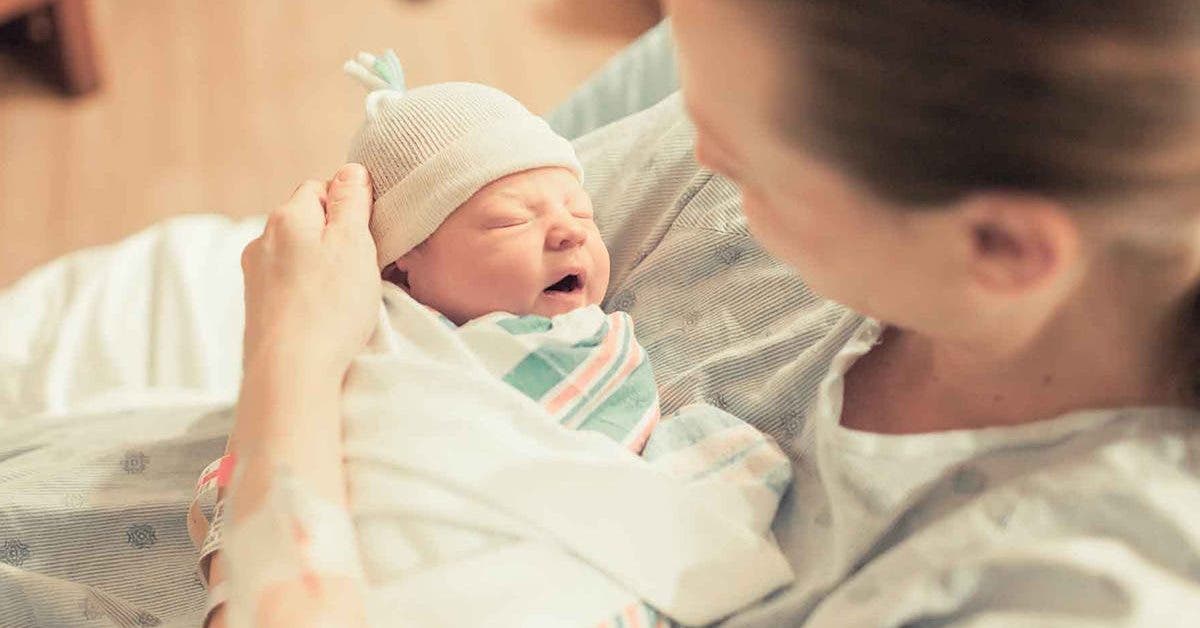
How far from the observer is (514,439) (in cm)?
77

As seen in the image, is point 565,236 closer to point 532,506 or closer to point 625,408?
point 625,408

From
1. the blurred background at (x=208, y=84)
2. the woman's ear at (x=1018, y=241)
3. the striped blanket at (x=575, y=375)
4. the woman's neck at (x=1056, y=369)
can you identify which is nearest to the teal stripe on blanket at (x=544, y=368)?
the striped blanket at (x=575, y=375)

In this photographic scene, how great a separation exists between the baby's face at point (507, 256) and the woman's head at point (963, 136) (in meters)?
0.35

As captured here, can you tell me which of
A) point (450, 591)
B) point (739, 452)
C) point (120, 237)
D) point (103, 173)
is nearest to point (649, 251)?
point (739, 452)

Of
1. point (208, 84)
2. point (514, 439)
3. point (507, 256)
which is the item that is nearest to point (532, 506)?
point (514, 439)

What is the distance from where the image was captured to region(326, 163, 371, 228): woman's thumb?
93 centimetres

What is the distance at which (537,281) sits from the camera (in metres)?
0.94

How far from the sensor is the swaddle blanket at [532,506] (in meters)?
0.71

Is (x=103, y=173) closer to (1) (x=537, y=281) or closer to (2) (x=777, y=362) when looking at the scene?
(1) (x=537, y=281)

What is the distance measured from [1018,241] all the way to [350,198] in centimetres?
60

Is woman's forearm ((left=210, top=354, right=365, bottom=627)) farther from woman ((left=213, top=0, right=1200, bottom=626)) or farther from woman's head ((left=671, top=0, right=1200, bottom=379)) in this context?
woman's head ((left=671, top=0, right=1200, bottom=379))

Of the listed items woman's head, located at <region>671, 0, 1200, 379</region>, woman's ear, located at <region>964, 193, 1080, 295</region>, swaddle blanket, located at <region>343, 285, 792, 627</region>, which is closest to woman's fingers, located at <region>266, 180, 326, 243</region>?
swaddle blanket, located at <region>343, 285, 792, 627</region>

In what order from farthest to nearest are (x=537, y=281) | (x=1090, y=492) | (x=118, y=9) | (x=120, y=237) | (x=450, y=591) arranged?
(x=118, y=9) → (x=120, y=237) → (x=537, y=281) → (x=450, y=591) → (x=1090, y=492)

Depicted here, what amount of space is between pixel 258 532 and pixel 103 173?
1.77 metres
